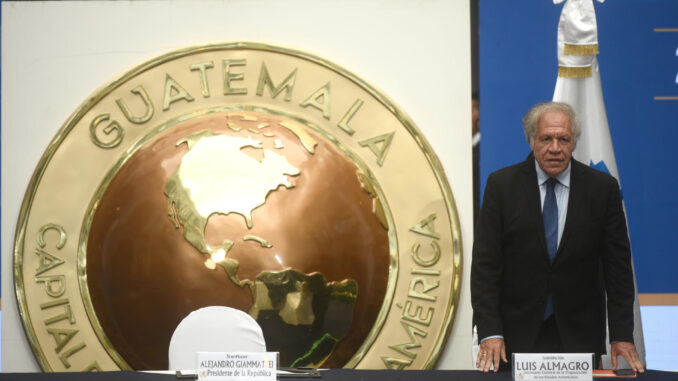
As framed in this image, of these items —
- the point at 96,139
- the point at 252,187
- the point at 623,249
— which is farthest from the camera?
the point at 96,139

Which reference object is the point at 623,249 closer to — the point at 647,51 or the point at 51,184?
the point at 647,51

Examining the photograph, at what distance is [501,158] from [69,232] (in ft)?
5.91

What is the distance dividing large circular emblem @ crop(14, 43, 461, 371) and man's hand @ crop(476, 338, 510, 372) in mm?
922

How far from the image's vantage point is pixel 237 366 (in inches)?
Answer: 70.4

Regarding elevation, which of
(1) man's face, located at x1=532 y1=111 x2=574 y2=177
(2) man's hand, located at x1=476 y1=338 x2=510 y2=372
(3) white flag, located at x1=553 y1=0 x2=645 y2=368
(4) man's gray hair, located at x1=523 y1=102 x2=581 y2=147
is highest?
(3) white flag, located at x1=553 y1=0 x2=645 y2=368

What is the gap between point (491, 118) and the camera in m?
3.31

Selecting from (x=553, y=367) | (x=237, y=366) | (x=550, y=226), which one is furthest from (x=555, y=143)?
(x=237, y=366)

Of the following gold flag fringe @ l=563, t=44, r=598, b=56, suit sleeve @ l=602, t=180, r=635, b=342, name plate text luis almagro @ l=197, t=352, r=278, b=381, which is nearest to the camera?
name plate text luis almagro @ l=197, t=352, r=278, b=381

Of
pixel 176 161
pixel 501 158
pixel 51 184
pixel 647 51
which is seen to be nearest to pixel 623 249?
pixel 501 158

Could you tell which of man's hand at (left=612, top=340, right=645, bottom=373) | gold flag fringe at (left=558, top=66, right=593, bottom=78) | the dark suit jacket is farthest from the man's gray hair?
gold flag fringe at (left=558, top=66, right=593, bottom=78)

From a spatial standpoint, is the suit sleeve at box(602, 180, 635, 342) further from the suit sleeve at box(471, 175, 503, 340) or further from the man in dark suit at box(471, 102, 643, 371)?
the suit sleeve at box(471, 175, 503, 340)

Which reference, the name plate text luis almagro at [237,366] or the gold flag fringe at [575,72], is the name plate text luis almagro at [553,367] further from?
the gold flag fringe at [575,72]

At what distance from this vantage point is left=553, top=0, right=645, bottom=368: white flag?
3051 mm

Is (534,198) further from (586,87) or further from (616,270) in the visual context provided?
(586,87)
